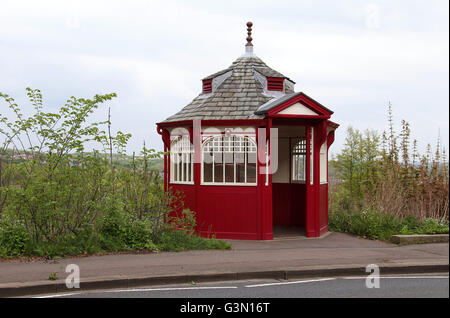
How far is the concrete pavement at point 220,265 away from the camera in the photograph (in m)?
8.76

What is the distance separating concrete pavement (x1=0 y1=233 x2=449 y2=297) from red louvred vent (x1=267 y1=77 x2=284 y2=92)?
441cm

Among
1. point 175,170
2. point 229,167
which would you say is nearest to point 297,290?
point 229,167

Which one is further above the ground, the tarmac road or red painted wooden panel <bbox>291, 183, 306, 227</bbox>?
red painted wooden panel <bbox>291, 183, 306, 227</bbox>

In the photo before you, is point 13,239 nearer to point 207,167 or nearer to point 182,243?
point 182,243

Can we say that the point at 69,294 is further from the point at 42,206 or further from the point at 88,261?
the point at 42,206

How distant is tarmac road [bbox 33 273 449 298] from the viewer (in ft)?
26.5

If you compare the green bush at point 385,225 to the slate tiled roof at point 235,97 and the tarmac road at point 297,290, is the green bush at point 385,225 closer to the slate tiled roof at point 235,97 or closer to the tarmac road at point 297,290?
the slate tiled roof at point 235,97

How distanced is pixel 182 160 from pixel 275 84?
3.22 metres

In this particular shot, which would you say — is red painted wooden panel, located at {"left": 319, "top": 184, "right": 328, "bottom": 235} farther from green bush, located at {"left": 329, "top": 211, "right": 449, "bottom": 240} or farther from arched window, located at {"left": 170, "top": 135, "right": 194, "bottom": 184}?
arched window, located at {"left": 170, "top": 135, "right": 194, "bottom": 184}

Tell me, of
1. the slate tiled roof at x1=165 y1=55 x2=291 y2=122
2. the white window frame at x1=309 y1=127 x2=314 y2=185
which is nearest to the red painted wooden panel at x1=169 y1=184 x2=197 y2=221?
the slate tiled roof at x1=165 y1=55 x2=291 y2=122

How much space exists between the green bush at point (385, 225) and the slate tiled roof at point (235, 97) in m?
4.22

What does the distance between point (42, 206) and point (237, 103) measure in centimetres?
556

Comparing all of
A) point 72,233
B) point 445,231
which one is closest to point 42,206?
point 72,233

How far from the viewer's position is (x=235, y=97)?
1432cm
